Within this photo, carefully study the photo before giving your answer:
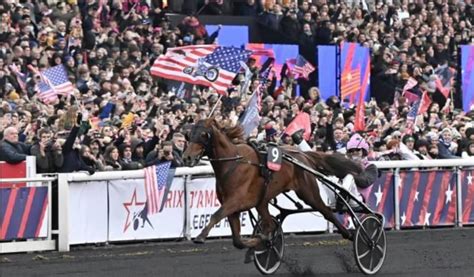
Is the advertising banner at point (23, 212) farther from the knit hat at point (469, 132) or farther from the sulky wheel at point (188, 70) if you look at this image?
the knit hat at point (469, 132)

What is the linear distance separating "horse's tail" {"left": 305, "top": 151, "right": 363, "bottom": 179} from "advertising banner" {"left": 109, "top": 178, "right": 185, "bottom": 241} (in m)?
3.76

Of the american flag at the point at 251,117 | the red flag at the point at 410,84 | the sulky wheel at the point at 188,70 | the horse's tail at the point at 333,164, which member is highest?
the sulky wheel at the point at 188,70

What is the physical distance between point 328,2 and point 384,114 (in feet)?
18.6

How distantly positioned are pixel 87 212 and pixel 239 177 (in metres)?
4.21

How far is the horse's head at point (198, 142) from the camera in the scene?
46.9ft

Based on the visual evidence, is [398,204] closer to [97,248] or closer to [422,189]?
[422,189]

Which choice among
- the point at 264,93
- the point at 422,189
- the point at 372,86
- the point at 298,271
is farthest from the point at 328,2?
the point at 298,271

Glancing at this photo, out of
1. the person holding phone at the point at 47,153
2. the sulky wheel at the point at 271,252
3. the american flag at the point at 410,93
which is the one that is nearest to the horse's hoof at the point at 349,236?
the sulky wheel at the point at 271,252

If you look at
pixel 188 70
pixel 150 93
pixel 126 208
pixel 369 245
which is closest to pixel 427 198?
pixel 188 70

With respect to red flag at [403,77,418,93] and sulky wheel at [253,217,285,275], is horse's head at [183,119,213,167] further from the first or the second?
red flag at [403,77,418,93]

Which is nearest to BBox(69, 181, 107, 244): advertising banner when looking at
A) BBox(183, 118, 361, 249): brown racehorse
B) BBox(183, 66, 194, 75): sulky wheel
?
BBox(183, 118, 361, 249): brown racehorse

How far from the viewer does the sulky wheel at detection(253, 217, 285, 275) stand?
15.2 meters

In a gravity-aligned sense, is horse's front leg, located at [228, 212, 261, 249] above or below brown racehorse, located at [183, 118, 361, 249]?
below

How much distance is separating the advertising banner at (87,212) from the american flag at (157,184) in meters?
0.61
